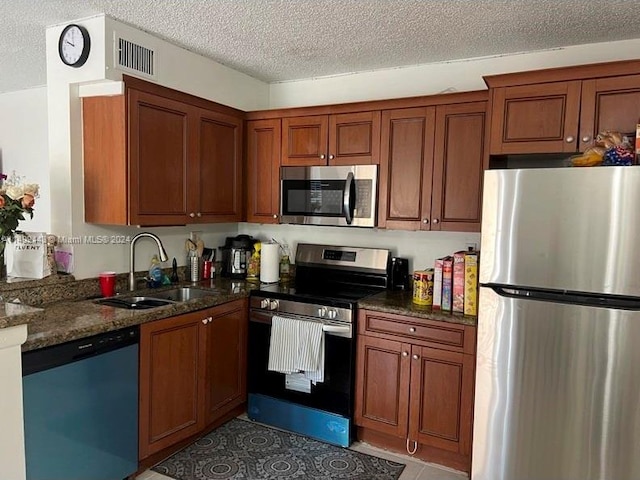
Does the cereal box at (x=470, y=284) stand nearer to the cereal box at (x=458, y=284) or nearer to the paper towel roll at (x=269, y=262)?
the cereal box at (x=458, y=284)

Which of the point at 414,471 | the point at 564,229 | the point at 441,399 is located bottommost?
the point at 414,471

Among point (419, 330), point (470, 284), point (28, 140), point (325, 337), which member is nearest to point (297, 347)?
point (325, 337)

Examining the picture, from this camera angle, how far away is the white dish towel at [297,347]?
279cm

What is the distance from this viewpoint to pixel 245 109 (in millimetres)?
3611

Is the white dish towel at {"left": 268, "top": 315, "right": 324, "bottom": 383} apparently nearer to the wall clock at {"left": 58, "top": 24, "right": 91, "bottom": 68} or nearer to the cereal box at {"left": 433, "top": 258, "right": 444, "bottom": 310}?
the cereal box at {"left": 433, "top": 258, "right": 444, "bottom": 310}

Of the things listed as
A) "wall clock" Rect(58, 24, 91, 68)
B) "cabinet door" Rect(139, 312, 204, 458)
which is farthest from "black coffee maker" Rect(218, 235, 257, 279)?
"wall clock" Rect(58, 24, 91, 68)

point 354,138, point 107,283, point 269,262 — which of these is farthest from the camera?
point 269,262

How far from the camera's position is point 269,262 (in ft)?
11.0

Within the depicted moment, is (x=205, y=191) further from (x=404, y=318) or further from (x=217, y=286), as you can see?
(x=404, y=318)

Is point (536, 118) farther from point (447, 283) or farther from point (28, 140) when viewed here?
point (28, 140)

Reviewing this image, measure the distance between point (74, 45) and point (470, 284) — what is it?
2579 mm

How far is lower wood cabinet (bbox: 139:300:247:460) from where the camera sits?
243 cm

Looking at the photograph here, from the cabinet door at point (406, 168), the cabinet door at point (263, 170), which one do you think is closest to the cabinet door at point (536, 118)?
the cabinet door at point (406, 168)

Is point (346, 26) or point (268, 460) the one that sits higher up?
point (346, 26)
